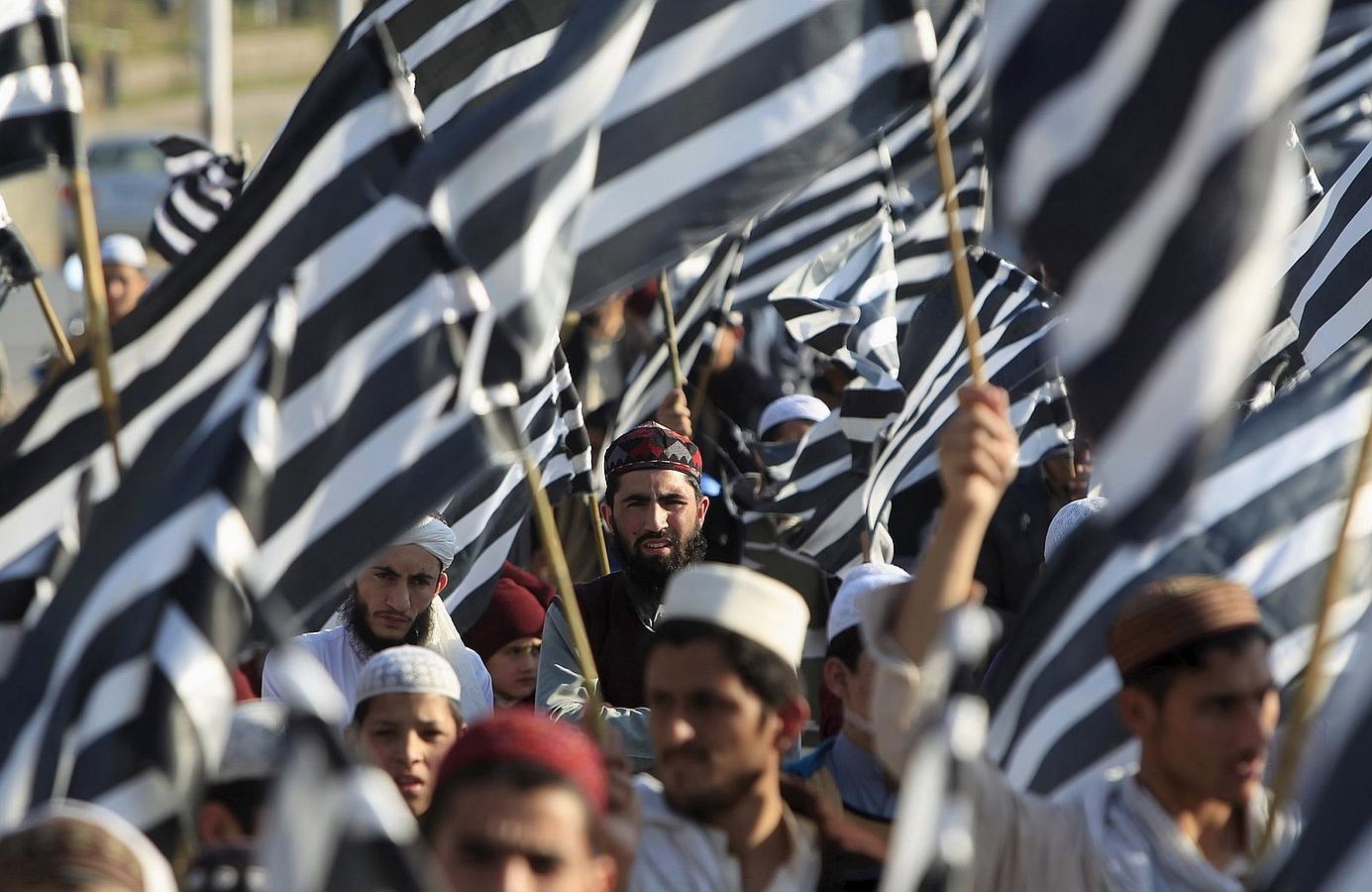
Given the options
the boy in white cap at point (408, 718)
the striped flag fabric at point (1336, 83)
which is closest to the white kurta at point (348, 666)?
the boy in white cap at point (408, 718)

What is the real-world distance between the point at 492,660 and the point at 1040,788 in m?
2.90

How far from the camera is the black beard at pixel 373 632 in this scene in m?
6.46

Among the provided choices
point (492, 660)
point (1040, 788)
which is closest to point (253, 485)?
point (1040, 788)

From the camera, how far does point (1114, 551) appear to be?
4.86m

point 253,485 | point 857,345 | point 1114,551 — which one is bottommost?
point 857,345

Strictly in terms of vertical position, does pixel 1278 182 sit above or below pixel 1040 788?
above

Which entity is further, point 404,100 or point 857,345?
point 857,345

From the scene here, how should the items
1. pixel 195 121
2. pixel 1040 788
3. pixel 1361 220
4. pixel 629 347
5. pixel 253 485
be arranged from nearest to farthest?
1. pixel 253 485
2. pixel 1040 788
3. pixel 1361 220
4. pixel 629 347
5. pixel 195 121

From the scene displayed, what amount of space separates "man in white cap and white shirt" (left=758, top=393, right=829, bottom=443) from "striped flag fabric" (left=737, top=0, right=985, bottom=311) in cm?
54

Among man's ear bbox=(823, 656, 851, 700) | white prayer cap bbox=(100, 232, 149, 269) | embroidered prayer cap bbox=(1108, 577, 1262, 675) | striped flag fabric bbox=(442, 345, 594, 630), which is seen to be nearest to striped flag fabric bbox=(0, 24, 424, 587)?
man's ear bbox=(823, 656, 851, 700)

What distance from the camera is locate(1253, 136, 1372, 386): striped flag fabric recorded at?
7074 mm

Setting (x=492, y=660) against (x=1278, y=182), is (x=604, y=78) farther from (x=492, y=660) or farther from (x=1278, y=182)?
(x=492, y=660)

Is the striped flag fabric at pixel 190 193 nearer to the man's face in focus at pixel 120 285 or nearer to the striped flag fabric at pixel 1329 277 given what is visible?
the man's face in focus at pixel 120 285

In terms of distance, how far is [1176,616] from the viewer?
12.9 feet
